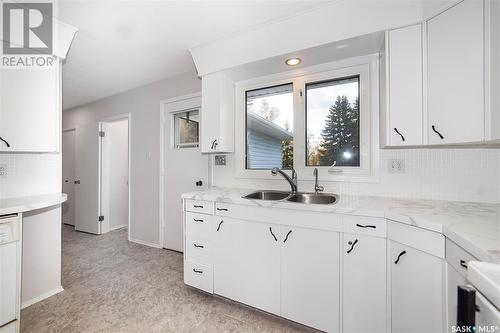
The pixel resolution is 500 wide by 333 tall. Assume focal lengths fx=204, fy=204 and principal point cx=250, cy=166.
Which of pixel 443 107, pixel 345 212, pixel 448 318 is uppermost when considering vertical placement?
pixel 443 107

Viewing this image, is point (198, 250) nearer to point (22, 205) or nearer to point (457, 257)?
point (22, 205)

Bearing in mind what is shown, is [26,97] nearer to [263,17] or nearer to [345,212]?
[263,17]

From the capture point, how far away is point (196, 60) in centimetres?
222

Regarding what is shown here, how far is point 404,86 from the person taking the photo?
1433 millimetres

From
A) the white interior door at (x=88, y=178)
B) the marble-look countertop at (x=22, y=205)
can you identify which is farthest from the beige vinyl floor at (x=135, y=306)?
the white interior door at (x=88, y=178)

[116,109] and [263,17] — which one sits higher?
[263,17]

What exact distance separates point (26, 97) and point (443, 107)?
3069 millimetres

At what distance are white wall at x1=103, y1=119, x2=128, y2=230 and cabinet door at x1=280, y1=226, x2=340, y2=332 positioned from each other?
12.0 ft

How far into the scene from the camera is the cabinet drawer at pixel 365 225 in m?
1.27

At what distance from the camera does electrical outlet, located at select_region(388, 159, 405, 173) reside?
1.70m

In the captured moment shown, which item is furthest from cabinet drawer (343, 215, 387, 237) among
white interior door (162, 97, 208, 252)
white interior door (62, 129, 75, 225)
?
white interior door (62, 129, 75, 225)

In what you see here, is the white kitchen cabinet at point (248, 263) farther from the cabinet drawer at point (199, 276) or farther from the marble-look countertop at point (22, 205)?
the marble-look countertop at point (22, 205)

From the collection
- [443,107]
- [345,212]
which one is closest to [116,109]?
[345,212]

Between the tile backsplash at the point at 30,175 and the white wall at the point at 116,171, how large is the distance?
182cm
